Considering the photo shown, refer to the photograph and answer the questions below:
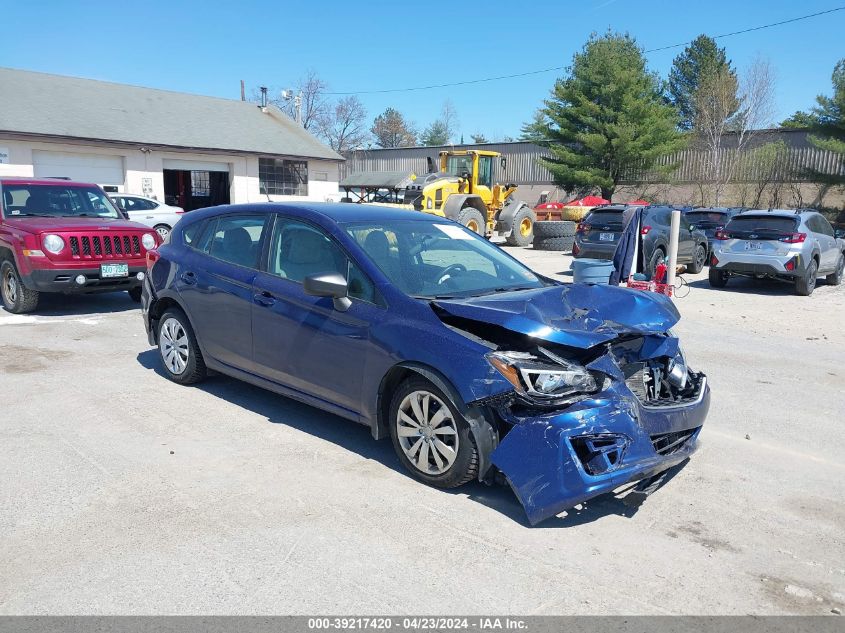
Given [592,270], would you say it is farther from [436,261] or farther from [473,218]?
[473,218]

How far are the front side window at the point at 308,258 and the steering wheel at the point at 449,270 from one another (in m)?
0.54

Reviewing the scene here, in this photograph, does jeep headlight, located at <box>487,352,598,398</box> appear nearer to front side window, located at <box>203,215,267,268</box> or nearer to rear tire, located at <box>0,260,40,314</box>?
front side window, located at <box>203,215,267,268</box>

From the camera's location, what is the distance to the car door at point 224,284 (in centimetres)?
559

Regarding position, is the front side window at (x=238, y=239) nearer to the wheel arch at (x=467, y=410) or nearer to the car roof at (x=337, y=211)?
the car roof at (x=337, y=211)

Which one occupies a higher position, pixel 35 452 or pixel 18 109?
pixel 18 109

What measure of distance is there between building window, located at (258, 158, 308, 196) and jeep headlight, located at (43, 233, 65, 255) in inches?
957

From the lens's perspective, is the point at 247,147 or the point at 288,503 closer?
the point at 288,503

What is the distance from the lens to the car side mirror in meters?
4.62

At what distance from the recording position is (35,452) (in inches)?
193

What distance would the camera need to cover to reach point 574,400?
3.88m

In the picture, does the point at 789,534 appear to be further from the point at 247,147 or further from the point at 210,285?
the point at 247,147

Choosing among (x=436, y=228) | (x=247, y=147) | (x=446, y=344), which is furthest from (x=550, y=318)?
(x=247, y=147)

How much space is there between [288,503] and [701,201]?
115 feet

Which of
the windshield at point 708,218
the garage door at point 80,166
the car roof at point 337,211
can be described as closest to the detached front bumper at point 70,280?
Answer: the car roof at point 337,211
